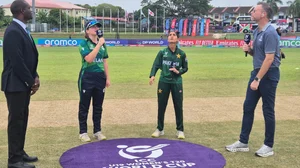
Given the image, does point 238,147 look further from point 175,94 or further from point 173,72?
point 173,72

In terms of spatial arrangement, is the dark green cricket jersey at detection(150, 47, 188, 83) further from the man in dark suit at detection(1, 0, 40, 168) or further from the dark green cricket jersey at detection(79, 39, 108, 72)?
the man in dark suit at detection(1, 0, 40, 168)

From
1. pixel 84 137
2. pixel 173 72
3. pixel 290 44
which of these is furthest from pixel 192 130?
pixel 290 44

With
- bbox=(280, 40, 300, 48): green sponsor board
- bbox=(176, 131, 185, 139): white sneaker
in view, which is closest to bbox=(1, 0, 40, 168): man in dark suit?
bbox=(176, 131, 185, 139): white sneaker

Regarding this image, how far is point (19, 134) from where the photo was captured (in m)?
4.89

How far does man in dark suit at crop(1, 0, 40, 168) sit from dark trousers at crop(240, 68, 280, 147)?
298 cm

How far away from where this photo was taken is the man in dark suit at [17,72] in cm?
458

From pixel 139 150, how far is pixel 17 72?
2081 mm

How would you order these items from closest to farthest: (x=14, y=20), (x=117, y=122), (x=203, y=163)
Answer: (x=14, y=20), (x=203, y=163), (x=117, y=122)

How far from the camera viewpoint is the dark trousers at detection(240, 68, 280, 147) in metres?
5.45

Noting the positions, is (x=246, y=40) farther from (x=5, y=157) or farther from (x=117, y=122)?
(x=5, y=157)

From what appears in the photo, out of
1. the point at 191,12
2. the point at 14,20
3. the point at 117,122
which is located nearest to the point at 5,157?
the point at 14,20

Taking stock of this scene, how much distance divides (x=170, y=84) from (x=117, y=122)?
1.68m

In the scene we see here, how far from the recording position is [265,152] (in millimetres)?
5543

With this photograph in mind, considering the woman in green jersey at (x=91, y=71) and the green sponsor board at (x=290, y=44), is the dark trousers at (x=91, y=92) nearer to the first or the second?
the woman in green jersey at (x=91, y=71)
